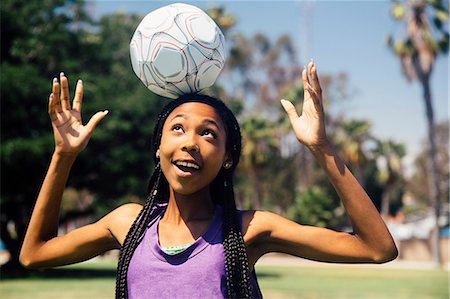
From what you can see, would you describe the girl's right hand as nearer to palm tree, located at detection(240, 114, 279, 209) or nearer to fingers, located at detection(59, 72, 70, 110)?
fingers, located at detection(59, 72, 70, 110)

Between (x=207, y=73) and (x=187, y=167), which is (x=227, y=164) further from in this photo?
(x=207, y=73)

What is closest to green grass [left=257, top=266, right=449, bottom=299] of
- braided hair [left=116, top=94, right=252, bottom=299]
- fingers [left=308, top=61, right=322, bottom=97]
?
braided hair [left=116, top=94, right=252, bottom=299]

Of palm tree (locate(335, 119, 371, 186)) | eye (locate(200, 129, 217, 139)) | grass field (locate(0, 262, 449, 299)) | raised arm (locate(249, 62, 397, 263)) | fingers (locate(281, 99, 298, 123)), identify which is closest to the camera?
raised arm (locate(249, 62, 397, 263))

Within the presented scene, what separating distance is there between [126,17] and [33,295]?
67.5 ft

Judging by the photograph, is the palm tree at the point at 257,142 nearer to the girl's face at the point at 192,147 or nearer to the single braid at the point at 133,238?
the single braid at the point at 133,238

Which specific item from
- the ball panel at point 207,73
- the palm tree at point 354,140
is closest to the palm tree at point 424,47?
the palm tree at point 354,140

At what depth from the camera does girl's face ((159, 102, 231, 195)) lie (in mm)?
2990

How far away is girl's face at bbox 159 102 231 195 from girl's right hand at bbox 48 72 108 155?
327mm

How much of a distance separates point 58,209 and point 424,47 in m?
33.0

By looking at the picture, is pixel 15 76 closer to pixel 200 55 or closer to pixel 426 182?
pixel 200 55

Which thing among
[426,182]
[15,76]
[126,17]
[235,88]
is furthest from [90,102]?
[426,182]

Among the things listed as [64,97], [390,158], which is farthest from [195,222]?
[390,158]

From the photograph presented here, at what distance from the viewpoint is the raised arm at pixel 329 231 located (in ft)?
9.24

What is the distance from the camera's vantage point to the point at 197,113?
309 centimetres
